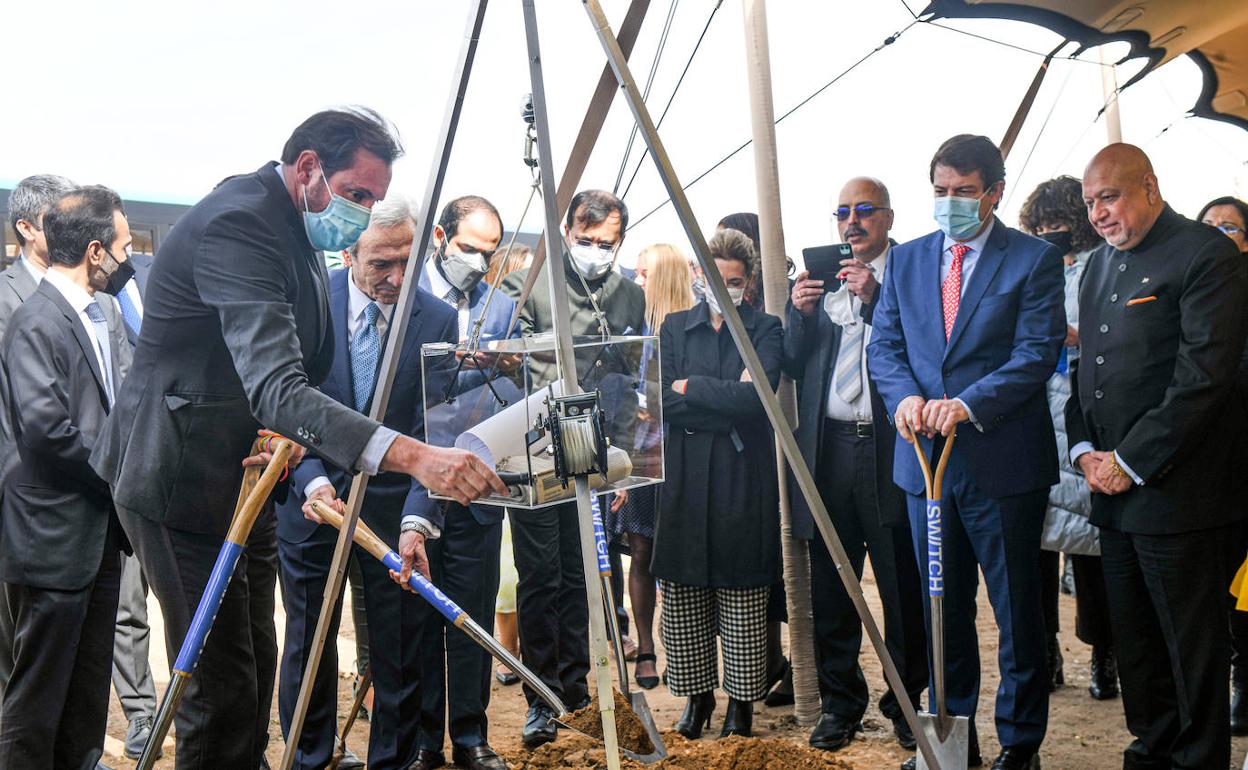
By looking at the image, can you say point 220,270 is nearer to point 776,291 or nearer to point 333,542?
point 333,542

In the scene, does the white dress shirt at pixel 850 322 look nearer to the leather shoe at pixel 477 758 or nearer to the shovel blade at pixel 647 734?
the shovel blade at pixel 647 734

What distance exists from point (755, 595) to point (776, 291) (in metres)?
1.13

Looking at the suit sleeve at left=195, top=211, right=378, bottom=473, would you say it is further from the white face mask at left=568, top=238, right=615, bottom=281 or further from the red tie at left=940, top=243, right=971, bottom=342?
the red tie at left=940, top=243, right=971, bottom=342

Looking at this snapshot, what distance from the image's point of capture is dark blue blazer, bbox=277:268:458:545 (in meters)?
3.39

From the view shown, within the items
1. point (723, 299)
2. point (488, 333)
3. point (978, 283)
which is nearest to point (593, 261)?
point (488, 333)

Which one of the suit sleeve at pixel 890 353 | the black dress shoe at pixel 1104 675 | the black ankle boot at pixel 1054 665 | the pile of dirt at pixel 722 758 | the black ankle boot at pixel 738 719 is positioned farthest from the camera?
the black ankle boot at pixel 1054 665

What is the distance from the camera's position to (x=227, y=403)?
2.47 metres

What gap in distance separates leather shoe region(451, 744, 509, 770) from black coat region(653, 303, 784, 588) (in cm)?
85

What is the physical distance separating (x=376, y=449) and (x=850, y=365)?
6.75 feet

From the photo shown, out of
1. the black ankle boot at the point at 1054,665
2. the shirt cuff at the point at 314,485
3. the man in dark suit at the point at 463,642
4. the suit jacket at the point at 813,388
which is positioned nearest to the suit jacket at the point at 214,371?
the shirt cuff at the point at 314,485

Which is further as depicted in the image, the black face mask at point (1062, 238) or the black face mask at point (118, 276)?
the black face mask at point (1062, 238)

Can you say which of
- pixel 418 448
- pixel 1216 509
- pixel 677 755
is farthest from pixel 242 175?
pixel 1216 509

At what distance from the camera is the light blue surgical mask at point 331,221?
258cm

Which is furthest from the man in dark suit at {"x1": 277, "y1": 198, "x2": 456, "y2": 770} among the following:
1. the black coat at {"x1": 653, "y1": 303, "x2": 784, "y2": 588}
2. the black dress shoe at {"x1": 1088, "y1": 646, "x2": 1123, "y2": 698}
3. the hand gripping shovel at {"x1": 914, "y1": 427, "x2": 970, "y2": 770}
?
the black dress shoe at {"x1": 1088, "y1": 646, "x2": 1123, "y2": 698}
